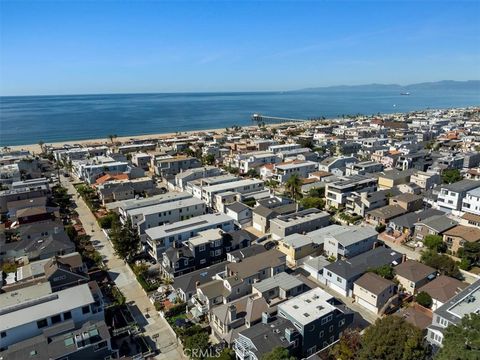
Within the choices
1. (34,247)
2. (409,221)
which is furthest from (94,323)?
(409,221)

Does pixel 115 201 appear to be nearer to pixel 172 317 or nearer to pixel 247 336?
pixel 172 317

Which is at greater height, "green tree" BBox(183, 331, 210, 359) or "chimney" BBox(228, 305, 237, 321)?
"chimney" BBox(228, 305, 237, 321)

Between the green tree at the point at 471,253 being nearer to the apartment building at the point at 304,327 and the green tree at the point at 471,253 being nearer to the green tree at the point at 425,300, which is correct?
the green tree at the point at 425,300

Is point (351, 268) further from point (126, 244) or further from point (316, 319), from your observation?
point (126, 244)

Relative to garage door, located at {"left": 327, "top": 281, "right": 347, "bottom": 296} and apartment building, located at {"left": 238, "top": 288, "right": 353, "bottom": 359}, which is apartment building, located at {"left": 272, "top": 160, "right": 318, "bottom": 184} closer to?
garage door, located at {"left": 327, "top": 281, "right": 347, "bottom": 296}

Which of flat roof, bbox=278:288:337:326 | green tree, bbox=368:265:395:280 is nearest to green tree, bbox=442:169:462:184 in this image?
green tree, bbox=368:265:395:280

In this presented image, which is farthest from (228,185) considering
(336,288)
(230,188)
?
(336,288)
